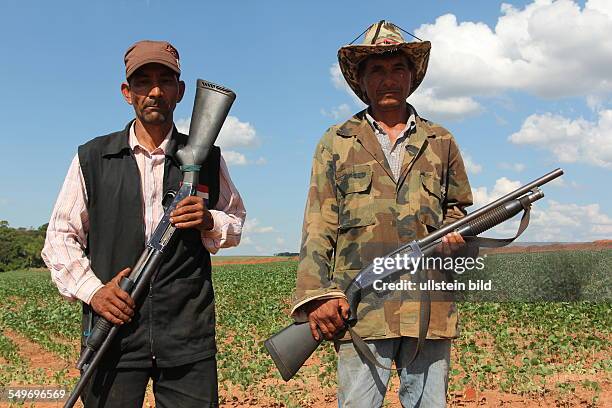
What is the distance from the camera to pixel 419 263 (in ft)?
9.03

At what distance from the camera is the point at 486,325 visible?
10766 millimetres

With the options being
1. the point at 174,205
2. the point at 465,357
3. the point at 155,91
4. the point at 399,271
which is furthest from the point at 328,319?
the point at 465,357

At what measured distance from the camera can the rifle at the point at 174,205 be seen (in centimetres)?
269

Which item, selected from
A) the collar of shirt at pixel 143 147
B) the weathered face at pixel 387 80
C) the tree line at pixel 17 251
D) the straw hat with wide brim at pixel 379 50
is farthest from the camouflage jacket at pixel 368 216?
the tree line at pixel 17 251

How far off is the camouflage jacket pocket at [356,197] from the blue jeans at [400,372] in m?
0.52

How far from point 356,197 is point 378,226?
16 cm

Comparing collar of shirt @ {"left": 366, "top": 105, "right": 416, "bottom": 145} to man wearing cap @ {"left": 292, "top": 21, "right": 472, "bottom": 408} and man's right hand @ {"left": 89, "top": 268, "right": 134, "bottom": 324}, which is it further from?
man's right hand @ {"left": 89, "top": 268, "right": 134, "bottom": 324}

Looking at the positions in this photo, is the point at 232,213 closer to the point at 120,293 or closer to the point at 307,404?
the point at 120,293

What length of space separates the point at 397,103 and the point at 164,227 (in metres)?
1.16

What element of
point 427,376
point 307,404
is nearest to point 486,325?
point 307,404

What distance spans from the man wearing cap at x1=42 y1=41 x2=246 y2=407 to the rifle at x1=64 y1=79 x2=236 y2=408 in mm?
51

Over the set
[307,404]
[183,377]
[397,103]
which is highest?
[397,103]

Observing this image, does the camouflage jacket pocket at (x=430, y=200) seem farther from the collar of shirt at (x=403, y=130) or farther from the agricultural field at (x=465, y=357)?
the agricultural field at (x=465, y=357)

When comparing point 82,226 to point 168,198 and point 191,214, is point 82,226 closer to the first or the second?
point 168,198
